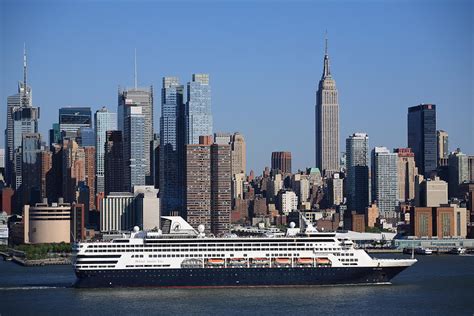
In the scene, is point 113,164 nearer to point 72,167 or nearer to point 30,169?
point 72,167

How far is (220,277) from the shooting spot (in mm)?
45688

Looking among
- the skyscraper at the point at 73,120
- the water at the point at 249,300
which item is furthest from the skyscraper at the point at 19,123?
the water at the point at 249,300

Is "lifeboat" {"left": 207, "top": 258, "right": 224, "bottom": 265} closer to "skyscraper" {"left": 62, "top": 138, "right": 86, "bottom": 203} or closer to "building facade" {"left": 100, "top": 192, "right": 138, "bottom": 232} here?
"building facade" {"left": 100, "top": 192, "right": 138, "bottom": 232}

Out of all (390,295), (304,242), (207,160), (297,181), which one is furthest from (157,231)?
(297,181)

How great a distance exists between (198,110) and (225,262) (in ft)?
283

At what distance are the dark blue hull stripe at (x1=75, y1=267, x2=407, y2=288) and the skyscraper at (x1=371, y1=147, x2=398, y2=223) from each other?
89982mm

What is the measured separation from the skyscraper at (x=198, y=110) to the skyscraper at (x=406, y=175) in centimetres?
2584

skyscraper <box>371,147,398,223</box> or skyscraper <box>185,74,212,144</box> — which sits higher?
skyscraper <box>185,74,212,144</box>

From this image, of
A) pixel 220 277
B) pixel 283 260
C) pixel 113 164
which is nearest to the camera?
pixel 220 277

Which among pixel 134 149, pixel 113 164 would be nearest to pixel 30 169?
pixel 113 164

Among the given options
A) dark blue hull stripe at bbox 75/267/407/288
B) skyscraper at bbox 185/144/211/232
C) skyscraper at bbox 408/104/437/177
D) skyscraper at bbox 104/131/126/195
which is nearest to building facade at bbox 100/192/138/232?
skyscraper at bbox 185/144/211/232

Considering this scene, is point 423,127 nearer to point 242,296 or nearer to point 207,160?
point 207,160

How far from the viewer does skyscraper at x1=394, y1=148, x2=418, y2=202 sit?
144375 millimetres

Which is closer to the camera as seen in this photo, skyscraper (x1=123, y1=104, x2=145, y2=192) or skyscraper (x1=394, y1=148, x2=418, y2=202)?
skyscraper (x1=123, y1=104, x2=145, y2=192)
